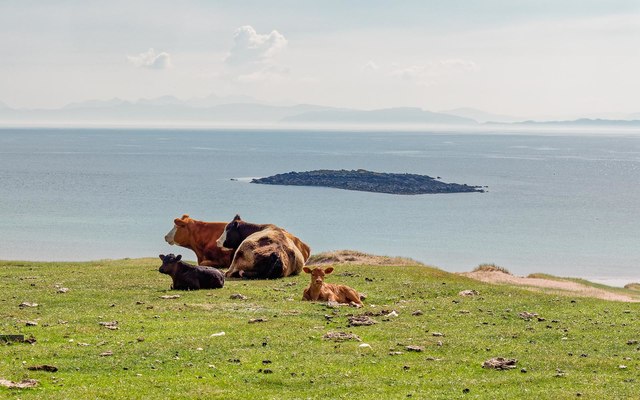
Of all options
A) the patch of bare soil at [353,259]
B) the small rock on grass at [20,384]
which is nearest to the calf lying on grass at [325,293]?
the small rock on grass at [20,384]

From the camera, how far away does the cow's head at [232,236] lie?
139 ft

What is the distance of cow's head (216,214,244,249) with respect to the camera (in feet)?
139

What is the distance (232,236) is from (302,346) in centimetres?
2110

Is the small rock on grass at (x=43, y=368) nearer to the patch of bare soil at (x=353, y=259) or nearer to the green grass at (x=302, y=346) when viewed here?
the green grass at (x=302, y=346)

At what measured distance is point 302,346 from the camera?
854 inches

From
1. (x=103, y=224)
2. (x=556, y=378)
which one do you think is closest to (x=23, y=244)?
(x=103, y=224)

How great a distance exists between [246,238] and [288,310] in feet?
45.1

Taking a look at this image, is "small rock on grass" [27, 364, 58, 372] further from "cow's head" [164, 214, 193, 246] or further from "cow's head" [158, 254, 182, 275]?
"cow's head" [164, 214, 193, 246]

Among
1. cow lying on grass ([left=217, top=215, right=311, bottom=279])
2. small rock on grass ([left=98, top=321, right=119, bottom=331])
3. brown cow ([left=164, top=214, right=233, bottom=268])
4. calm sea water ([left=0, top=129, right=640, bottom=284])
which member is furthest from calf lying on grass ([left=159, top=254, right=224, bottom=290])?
calm sea water ([left=0, top=129, right=640, bottom=284])

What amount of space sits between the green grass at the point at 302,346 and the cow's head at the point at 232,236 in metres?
8.78

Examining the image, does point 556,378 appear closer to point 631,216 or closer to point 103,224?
point 103,224

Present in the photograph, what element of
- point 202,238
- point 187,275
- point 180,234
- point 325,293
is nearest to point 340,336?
point 325,293

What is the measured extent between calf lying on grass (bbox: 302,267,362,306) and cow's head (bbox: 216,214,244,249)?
12660mm

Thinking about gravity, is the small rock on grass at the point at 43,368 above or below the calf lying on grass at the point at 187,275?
above
